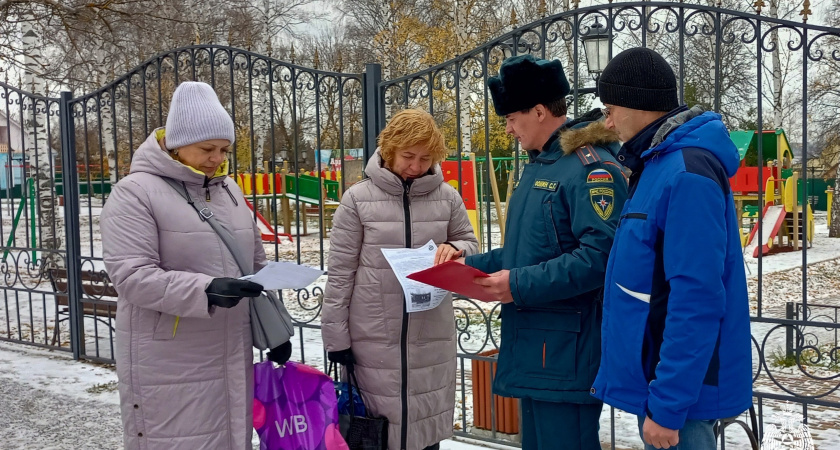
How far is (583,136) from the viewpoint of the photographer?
2.39 meters

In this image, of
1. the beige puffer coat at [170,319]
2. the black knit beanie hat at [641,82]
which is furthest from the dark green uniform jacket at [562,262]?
the beige puffer coat at [170,319]

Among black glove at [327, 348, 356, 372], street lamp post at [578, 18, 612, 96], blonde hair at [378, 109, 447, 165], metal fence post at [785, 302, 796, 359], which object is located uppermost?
street lamp post at [578, 18, 612, 96]

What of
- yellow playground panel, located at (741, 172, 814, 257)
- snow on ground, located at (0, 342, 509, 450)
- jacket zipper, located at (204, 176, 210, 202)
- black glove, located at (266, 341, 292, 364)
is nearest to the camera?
jacket zipper, located at (204, 176, 210, 202)

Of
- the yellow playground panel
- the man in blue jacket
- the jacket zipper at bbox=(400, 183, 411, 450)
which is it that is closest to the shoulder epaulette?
the man in blue jacket

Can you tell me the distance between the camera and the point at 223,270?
2.78 metres

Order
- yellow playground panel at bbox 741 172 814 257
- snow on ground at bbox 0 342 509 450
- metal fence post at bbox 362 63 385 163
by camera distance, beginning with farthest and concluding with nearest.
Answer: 1. yellow playground panel at bbox 741 172 814 257
2. snow on ground at bbox 0 342 509 450
3. metal fence post at bbox 362 63 385 163

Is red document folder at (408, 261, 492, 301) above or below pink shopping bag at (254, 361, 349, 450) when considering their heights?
above

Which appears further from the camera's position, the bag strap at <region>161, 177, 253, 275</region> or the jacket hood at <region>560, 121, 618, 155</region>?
the bag strap at <region>161, 177, 253, 275</region>

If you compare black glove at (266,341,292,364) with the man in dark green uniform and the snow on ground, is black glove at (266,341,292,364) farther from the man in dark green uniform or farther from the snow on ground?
the snow on ground

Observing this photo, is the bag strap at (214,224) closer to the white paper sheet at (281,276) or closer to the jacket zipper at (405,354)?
the white paper sheet at (281,276)

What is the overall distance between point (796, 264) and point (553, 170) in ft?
39.1

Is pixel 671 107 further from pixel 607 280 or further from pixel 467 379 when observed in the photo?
pixel 467 379

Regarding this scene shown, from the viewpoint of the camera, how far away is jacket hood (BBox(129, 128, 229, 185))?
2707mm

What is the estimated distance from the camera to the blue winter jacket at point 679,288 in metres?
1.86
